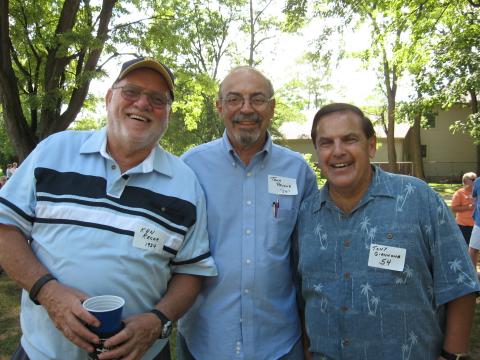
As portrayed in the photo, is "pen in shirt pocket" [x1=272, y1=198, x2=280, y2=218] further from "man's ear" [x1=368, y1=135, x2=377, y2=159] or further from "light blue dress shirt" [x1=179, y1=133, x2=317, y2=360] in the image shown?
"man's ear" [x1=368, y1=135, x2=377, y2=159]

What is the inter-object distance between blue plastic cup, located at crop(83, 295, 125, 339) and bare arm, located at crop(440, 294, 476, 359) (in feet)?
5.39

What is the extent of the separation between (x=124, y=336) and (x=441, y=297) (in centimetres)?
155

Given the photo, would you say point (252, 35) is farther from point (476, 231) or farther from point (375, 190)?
point (375, 190)

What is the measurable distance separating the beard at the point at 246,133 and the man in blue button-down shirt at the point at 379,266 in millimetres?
535

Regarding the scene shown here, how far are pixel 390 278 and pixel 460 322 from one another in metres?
0.44

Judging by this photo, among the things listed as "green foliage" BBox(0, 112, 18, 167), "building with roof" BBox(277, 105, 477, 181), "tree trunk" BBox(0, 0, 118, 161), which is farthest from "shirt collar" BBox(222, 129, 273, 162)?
"green foliage" BBox(0, 112, 18, 167)

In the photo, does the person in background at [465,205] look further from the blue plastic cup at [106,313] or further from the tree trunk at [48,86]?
the blue plastic cup at [106,313]

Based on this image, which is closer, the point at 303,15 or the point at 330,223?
the point at 330,223

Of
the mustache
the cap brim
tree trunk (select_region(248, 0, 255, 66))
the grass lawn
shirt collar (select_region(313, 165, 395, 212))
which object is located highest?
tree trunk (select_region(248, 0, 255, 66))

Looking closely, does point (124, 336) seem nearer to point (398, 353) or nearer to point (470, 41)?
point (398, 353)

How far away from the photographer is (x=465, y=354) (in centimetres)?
203

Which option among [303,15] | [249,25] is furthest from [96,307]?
[249,25]

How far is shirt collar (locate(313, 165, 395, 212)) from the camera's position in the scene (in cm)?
212

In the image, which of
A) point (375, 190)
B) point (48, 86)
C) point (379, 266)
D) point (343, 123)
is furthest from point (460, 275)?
point (48, 86)
